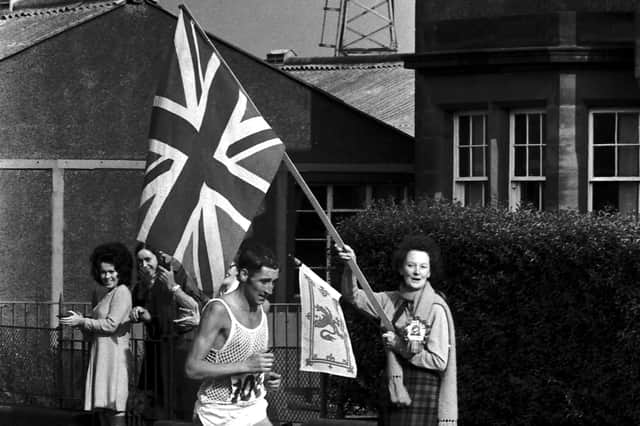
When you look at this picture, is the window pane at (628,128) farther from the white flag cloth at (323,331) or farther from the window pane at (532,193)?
the white flag cloth at (323,331)

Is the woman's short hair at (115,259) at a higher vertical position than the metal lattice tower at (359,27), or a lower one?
lower

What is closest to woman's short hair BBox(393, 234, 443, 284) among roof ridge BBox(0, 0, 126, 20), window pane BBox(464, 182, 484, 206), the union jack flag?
the union jack flag

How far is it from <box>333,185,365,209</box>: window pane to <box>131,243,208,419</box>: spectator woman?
9241 mm

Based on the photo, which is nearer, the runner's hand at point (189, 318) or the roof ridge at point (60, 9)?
the runner's hand at point (189, 318)

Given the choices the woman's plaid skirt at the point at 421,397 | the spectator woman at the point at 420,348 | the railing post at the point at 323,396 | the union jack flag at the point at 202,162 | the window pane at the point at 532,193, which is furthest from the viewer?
the window pane at the point at 532,193

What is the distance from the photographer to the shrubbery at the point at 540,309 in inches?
541

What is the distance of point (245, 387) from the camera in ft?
30.5

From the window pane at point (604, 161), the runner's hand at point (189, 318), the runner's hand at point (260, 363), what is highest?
the window pane at point (604, 161)

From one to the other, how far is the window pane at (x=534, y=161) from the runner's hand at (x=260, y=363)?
441 inches

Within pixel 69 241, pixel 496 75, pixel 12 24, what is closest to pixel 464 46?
pixel 496 75

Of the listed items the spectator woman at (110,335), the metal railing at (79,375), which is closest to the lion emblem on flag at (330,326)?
the metal railing at (79,375)

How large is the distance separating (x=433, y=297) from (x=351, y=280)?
772 millimetres

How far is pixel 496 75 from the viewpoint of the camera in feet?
65.4

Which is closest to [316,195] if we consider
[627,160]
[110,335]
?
[627,160]
